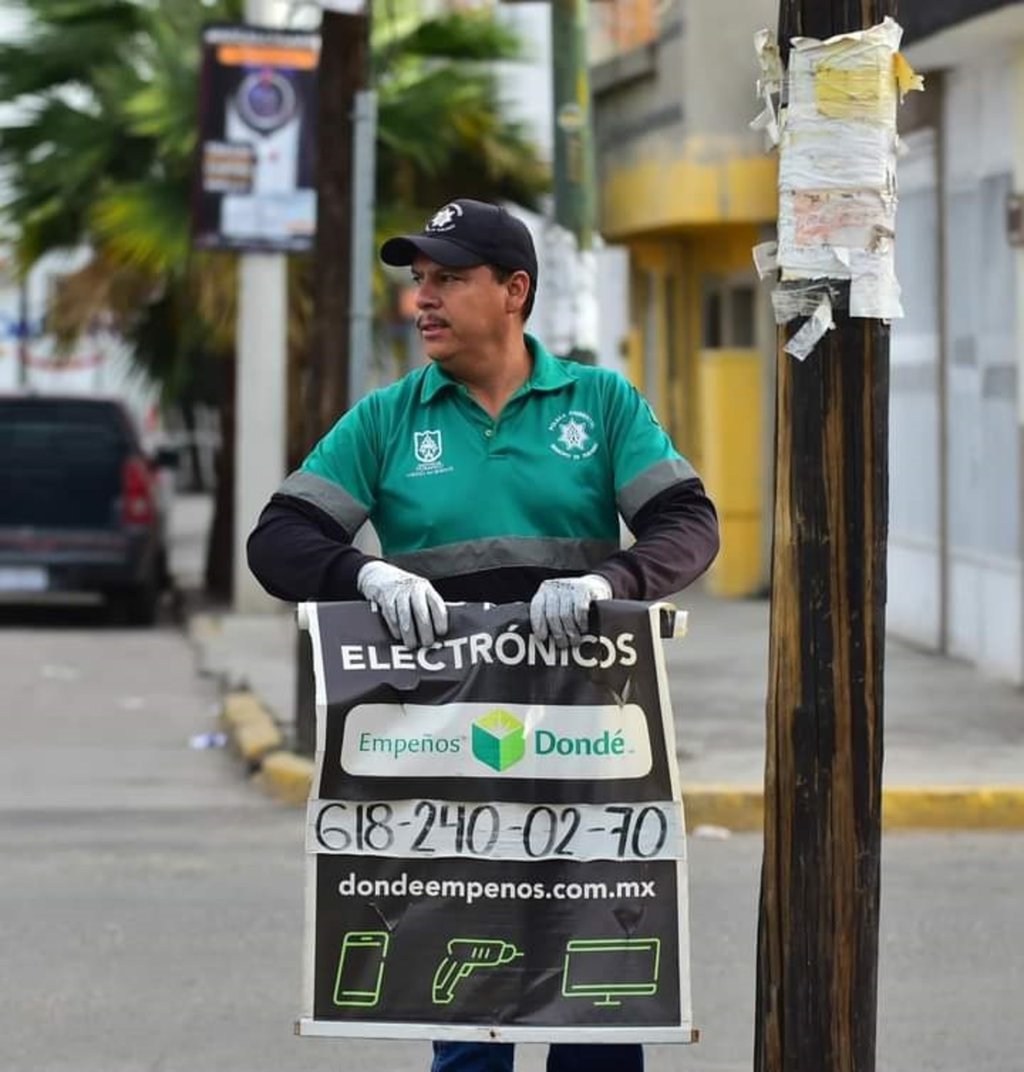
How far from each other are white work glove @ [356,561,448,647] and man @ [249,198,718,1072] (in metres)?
0.15

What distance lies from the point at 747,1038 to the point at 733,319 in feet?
48.9

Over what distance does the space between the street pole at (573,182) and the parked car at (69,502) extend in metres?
8.59

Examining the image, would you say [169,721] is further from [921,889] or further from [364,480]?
[364,480]

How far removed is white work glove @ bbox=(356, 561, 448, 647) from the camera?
4387mm

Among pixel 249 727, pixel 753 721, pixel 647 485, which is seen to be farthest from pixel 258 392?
pixel 647 485

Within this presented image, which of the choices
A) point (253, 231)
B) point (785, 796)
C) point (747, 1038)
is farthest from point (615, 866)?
point (253, 231)

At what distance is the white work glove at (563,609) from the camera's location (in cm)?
436

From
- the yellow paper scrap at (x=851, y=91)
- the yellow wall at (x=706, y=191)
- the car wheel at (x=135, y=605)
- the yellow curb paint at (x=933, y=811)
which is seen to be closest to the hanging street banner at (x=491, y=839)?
the yellow paper scrap at (x=851, y=91)

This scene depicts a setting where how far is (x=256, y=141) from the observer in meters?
18.2

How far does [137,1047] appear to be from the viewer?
686cm

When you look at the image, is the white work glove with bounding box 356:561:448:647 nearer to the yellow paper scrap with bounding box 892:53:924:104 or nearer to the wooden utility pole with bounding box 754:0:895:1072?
the wooden utility pole with bounding box 754:0:895:1072

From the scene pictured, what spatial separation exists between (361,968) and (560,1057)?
0.45 m

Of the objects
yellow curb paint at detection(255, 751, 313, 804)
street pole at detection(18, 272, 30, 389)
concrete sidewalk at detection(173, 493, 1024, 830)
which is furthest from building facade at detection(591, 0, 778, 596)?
street pole at detection(18, 272, 30, 389)

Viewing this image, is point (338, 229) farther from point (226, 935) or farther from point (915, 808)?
point (226, 935)
